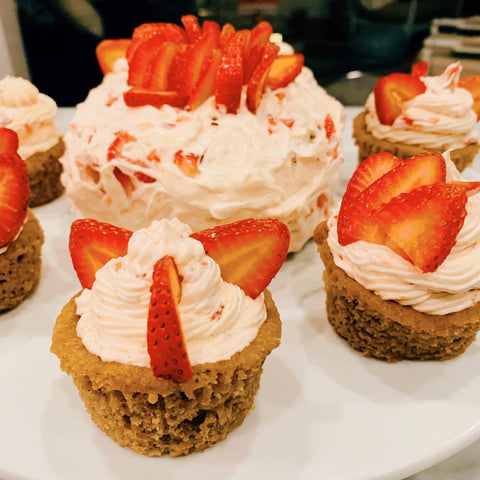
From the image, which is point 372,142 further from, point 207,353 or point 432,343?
point 207,353

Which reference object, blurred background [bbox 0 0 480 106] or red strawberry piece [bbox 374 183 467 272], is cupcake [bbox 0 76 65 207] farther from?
red strawberry piece [bbox 374 183 467 272]

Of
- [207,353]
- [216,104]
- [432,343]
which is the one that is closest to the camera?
[207,353]

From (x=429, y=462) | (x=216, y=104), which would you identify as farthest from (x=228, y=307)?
(x=216, y=104)

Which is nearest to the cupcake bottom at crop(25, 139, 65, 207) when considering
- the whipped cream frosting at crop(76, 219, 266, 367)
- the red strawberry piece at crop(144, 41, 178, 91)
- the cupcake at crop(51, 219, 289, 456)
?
the red strawberry piece at crop(144, 41, 178, 91)

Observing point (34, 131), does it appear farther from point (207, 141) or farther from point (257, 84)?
point (257, 84)

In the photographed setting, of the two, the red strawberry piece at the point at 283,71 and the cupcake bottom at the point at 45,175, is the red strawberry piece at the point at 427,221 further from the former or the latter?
the cupcake bottom at the point at 45,175

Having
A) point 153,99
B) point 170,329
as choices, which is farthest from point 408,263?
point 153,99
